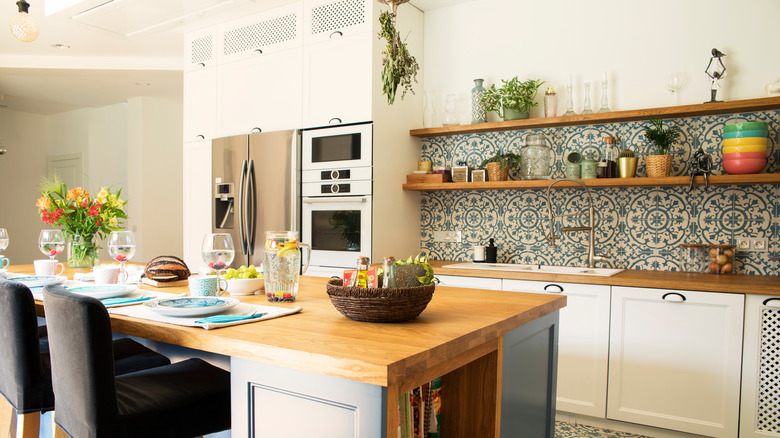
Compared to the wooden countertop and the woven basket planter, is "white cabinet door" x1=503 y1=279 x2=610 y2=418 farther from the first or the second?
the woven basket planter

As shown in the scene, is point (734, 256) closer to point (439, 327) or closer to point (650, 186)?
point (650, 186)

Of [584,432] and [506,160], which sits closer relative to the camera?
[584,432]

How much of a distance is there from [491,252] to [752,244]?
1485 mm

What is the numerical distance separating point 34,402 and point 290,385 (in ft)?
2.93

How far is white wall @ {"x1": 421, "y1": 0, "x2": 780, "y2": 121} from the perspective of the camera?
3.01 metres

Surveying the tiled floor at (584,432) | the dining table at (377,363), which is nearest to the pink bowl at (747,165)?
the tiled floor at (584,432)

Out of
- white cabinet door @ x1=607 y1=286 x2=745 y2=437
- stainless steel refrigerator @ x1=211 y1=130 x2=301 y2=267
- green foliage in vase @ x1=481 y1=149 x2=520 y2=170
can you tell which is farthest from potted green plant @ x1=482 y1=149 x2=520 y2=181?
stainless steel refrigerator @ x1=211 y1=130 x2=301 y2=267

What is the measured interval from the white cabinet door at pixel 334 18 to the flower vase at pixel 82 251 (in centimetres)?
196

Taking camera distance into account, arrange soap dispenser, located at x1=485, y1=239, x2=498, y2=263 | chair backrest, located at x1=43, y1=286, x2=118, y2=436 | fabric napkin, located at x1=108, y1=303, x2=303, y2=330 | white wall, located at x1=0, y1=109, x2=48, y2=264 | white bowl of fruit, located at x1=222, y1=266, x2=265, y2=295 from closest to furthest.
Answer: chair backrest, located at x1=43, y1=286, x2=118, y2=436 → fabric napkin, located at x1=108, y1=303, x2=303, y2=330 → white bowl of fruit, located at x1=222, y1=266, x2=265, y2=295 → soap dispenser, located at x1=485, y1=239, x2=498, y2=263 → white wall, located at x1=0, y1=109, x2=48, y2=264

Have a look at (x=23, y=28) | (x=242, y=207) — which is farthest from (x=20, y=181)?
(x=23, y=28)

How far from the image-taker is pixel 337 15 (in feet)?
11.9

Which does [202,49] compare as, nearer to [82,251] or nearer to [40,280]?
[82,251]

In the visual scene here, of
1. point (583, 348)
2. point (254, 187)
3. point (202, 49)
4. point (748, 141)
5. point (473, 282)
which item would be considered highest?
point (202, 49)

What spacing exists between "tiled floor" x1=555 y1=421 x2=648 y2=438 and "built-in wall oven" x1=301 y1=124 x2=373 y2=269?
4.94ft
